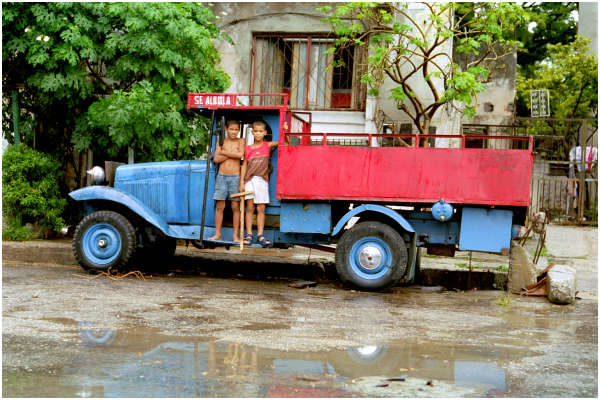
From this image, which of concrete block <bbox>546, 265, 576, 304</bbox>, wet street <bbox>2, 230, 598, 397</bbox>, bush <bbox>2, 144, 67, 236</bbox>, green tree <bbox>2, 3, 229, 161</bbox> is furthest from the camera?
bush <bbox>2, 144, 67, 236</bbox>

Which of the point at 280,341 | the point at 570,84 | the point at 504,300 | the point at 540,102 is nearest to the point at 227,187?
the point at 504,300

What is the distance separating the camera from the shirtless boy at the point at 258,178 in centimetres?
950

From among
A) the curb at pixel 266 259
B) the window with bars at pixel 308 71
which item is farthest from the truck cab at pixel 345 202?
the window with bars at pixel 308 71

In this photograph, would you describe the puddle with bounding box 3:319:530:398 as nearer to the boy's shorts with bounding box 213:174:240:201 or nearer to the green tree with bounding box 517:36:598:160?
the boy's shorts with bounding box 213:174:240:201

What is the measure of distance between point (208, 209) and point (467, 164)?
356cm

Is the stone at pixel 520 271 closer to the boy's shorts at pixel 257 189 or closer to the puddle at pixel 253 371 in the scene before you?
the boy's shorts at pixel 257 189

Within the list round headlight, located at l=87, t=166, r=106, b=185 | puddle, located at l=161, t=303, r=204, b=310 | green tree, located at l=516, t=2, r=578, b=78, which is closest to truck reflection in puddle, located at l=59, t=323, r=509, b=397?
puddle, located at l=161, t=303, r=204, b=310

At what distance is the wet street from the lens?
4.71 m

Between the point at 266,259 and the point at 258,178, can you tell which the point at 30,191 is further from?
the point at 258,178

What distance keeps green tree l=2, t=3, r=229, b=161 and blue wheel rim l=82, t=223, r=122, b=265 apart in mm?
2719

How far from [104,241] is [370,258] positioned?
3637 mm

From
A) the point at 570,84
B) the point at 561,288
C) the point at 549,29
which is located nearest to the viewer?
the point at 561,288

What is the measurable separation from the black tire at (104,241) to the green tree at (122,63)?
2.68 metres

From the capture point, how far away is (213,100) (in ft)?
31.7
